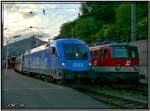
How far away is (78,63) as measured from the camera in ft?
63.1

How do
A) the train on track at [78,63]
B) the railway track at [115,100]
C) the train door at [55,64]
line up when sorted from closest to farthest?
the railway track at [115,100] → the train on track at [78,63] → the train door at [55,64]

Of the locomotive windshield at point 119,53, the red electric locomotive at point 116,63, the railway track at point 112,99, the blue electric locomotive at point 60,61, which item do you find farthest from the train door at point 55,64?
the locomotive windshield at point 119,53

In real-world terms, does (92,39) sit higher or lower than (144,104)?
higher

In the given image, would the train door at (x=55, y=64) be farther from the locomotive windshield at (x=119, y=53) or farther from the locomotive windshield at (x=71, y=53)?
the locomotive windshield at (x=119, y=53)

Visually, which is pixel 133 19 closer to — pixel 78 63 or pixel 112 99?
pixel 112 99

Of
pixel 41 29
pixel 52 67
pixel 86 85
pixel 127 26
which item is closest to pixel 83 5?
pixel 41 29

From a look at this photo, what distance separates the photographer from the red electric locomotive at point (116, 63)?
17203 millimetres

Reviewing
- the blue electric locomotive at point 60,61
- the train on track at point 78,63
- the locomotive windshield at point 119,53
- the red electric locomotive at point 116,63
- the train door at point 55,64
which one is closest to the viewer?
the train on track at point 78,63

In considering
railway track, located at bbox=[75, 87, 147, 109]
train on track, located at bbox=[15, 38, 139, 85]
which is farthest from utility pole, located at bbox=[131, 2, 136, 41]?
railway track, located at bbox=[75, 87, 147, 109]

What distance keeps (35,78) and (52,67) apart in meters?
1.75

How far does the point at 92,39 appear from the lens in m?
15.0

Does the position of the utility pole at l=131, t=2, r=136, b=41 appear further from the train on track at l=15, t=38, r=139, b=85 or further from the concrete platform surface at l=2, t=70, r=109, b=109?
the concrete platform surface at l=2, t=70, r=109, b=109

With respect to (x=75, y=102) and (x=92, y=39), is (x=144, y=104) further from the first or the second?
(x=92, y=39)

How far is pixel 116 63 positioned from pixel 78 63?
2081 mm
